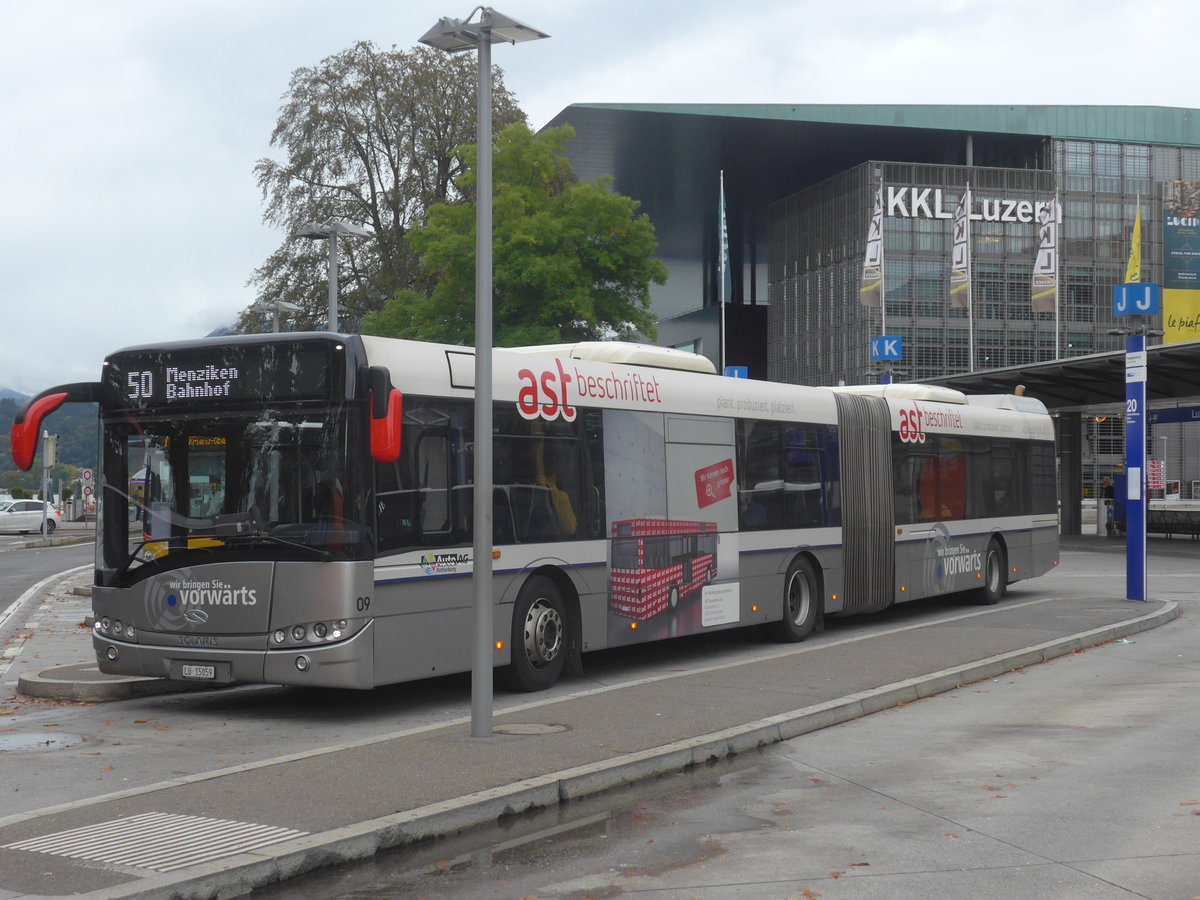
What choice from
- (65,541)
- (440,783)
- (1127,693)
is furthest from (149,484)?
(65,541)

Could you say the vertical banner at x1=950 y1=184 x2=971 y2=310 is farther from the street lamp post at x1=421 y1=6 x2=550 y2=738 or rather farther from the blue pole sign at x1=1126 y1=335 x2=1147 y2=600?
the street lamp post at x1=421 y1=6 x2=550 y2=738

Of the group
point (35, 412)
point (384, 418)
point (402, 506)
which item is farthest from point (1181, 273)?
point (35, 412)

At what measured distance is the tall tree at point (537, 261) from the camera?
1319 inches

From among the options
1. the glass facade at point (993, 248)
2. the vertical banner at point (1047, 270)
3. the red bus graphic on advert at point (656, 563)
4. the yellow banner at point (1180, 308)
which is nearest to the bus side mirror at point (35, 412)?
the red bus graphic on advert at point (656, 563)

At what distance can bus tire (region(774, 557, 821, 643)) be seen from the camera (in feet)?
53.1

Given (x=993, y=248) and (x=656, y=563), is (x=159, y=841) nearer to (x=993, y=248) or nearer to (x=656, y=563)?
(x=656, y=563)

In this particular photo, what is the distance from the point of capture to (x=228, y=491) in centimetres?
1086

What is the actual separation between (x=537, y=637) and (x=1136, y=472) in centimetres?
1241

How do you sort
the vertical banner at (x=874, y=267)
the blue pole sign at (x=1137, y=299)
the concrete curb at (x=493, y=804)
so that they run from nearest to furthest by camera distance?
1. the concrete curb at (x=493, y=804)
2. the blue pole sign at (x=1137, y=299)
3. the vertical banner at (x=874, y=267)

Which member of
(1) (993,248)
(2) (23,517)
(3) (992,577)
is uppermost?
(1) (993,248)

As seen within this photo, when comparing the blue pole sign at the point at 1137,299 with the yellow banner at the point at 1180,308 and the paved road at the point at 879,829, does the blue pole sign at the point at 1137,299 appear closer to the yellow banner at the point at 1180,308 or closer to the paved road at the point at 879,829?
the paved road at the point at 879,829

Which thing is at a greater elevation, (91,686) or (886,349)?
(886,349)

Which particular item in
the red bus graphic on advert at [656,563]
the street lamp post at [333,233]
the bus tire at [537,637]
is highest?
the street lamp post at [333,233]

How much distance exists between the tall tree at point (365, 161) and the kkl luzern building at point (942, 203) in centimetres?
3158
